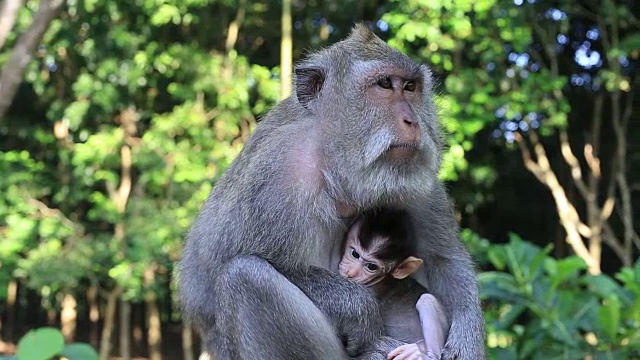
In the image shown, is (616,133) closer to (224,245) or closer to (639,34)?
(639,34)

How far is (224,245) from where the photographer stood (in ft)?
10.5

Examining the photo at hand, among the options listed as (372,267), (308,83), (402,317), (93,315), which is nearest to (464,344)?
(402,317)

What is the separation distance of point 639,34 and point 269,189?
8.00 meters

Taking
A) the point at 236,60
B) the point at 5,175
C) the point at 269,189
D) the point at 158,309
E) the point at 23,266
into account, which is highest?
the point at 269,189

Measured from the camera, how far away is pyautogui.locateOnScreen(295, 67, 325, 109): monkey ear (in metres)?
3.27

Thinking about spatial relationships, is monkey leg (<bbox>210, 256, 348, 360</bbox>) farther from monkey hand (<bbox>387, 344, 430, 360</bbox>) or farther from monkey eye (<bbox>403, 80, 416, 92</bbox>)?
monkey eye (<bbox>403, 80, 416, 92</bbox>)

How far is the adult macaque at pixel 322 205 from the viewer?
3016mm

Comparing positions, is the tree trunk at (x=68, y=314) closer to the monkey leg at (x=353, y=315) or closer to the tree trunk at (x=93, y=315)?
the tree trunk at (x=93, y=315)

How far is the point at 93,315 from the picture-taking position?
52.4 ft

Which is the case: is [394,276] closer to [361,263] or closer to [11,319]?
[361,263]

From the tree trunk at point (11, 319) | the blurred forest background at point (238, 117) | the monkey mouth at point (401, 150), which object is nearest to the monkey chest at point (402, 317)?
the monkey mouth at point (401, 150)

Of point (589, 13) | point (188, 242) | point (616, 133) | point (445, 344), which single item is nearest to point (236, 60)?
point (589, 13)

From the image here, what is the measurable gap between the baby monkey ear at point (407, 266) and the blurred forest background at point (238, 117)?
5.78 metres

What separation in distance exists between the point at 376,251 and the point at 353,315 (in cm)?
28
